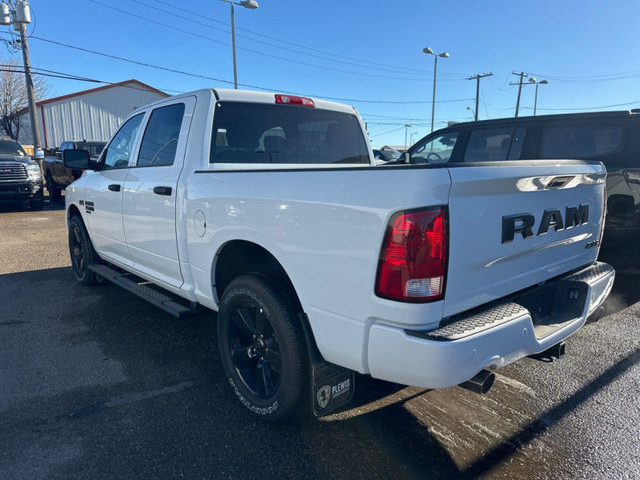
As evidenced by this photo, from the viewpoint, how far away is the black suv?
15.3ft

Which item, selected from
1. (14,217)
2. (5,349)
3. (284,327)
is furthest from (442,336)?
(14,217)

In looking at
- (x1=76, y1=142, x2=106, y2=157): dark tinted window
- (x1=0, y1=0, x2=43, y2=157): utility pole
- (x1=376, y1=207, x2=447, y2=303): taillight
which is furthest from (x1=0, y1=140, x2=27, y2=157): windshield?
(x1=376, y1=207, x2=447, y2=303): taillight

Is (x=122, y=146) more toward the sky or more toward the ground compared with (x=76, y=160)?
more toward the sky

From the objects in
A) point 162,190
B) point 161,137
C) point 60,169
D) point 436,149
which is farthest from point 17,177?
point 436,149

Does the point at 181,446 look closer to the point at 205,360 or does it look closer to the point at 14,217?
the point at 205,360

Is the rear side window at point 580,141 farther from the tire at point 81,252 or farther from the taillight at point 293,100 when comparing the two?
the tire at point 81,252

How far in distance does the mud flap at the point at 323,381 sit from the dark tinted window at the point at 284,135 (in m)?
1.57

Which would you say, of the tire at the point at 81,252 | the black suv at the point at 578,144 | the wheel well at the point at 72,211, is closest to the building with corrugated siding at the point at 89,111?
the wheel well at the point at 72,211

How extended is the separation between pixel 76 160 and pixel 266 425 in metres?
3.49

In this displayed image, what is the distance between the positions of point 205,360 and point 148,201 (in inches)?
52.9

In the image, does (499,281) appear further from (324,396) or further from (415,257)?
(324,396)

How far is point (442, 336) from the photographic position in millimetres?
1781

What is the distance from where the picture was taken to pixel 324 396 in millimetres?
2223

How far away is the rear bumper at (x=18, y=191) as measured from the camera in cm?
1162
